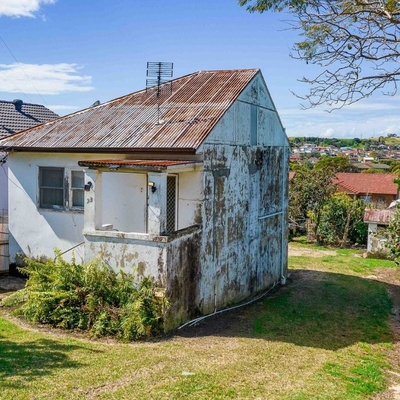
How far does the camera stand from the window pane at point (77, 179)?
12983 mm

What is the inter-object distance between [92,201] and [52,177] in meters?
3.53

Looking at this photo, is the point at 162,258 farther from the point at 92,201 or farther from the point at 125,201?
the point at 125,201

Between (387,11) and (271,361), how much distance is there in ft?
25.8

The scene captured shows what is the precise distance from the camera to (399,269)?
2180cm

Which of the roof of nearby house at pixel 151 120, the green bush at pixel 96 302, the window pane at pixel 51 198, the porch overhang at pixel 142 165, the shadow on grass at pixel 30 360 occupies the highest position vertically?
the roof of nearby house at pixel 151 120

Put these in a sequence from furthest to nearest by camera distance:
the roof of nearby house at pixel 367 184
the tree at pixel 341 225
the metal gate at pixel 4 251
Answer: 1. the roof of nearby house at pixel 367 184
2. the tree at pixel 341 225
3. the metal gate at pixel 4 251

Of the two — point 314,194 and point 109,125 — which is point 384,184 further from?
point 109,125

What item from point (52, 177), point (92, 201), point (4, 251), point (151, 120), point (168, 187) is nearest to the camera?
point (92, 201)

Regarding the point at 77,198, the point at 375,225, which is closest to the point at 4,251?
the point at 77,198

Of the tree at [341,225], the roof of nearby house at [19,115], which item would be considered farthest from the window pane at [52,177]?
the tree at [341,225]

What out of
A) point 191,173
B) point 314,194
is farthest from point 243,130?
point 314,194

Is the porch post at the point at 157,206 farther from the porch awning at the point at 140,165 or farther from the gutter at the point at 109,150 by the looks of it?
the gutter at the point at 109,150

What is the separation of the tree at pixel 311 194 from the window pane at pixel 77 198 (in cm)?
1987

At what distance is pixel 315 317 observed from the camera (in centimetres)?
1290
